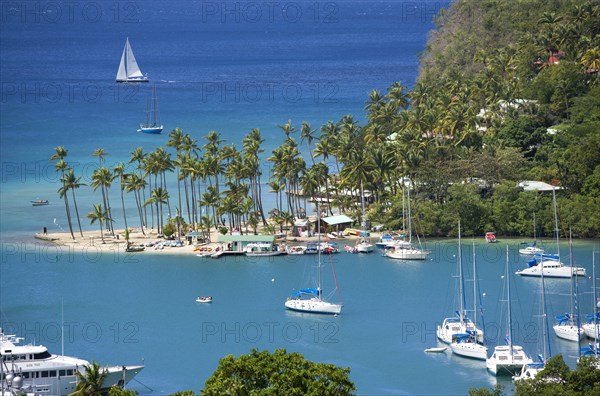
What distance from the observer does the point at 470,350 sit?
74625mm

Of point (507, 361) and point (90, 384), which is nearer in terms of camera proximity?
point (90, 384)

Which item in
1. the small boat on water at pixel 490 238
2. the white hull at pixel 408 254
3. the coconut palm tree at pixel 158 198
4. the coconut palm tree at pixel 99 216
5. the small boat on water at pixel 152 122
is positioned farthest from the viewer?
the small boat on water at pixel 152 122

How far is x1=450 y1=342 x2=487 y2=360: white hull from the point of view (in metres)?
74.2

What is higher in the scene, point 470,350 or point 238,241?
point 238,241

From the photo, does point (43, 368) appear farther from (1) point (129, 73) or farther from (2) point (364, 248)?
(1) point (129, 73)

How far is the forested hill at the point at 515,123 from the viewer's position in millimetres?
98938

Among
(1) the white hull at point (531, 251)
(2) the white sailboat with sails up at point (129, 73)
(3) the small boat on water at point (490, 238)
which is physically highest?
(2) the white sailboat with sails up at point (129, 73)

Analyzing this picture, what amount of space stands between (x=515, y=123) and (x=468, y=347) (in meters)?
39.5

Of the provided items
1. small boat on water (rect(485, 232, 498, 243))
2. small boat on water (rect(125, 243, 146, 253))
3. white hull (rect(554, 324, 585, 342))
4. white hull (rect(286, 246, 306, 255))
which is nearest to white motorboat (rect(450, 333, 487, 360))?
white hull (rect(554, 324, 585, 342))

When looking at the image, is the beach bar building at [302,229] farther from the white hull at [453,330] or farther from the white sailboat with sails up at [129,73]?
the white sailboat with sails up at [129,73]

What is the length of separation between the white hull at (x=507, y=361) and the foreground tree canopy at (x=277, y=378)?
20.8 meters

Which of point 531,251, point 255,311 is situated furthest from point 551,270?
point 255,311

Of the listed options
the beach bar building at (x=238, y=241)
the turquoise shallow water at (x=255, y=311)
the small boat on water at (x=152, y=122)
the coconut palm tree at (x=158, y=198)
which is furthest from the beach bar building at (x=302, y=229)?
the small boat on water at (x=152, y=122)

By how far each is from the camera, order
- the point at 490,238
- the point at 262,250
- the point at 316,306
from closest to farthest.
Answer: the point at 316,306, the point at 262,250, the point at 490,238
